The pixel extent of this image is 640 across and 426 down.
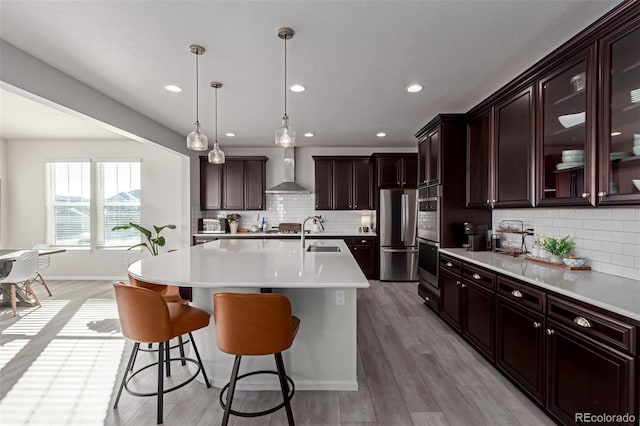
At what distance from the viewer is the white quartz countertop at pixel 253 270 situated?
1894mm

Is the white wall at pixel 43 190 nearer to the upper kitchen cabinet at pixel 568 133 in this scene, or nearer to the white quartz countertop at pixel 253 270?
the white quartz countertop at pixel 253 270

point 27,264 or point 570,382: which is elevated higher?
point 27,264

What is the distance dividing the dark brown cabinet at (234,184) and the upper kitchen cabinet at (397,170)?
2.31 meters

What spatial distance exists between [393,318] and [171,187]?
475 cm

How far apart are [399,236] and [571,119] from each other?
146 inches

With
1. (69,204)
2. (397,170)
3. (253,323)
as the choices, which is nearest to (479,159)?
(397,170)

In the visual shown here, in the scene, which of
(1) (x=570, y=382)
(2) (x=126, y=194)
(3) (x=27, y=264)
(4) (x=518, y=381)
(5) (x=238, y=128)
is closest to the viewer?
(1) (x=570, y=382)

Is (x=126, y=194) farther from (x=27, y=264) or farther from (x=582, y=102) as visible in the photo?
(x=582, y=102)

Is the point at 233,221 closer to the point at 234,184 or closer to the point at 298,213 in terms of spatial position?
the point at 234,184

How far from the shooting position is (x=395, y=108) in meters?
3.90

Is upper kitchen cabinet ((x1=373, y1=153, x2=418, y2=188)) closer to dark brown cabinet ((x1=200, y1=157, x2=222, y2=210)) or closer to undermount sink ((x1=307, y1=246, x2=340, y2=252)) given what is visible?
undermount sink ((x1=307, y1=246, x2=340, y2=252))

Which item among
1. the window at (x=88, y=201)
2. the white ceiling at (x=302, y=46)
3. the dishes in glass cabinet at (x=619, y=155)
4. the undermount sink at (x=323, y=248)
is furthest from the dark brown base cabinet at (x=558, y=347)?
the window at (x=88, y=201)

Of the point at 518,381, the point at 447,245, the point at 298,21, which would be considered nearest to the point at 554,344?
the point at 518,381

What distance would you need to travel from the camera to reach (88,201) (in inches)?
231
